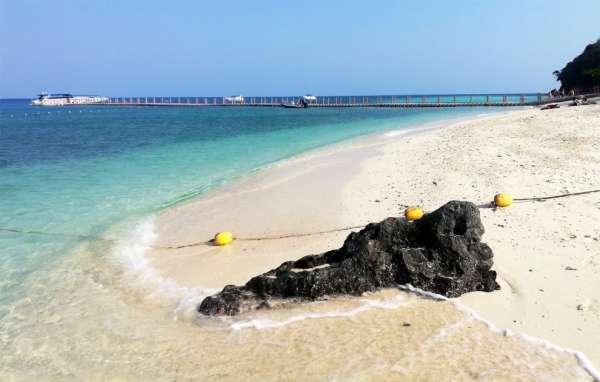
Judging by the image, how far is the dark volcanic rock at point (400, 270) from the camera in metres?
6.11

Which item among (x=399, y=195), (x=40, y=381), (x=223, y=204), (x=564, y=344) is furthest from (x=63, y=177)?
(x=564, y=344)

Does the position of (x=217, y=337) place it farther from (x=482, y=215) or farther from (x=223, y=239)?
(x=482, y=215)

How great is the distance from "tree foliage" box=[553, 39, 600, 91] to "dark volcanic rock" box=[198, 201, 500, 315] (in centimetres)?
5720

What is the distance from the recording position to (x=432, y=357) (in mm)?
4785

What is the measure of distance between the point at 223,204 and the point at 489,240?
23.4 feet

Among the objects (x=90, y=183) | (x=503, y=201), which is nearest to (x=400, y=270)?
(x=503, y=201)

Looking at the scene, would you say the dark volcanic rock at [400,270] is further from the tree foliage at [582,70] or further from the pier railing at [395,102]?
the tree foliage at [582,70]

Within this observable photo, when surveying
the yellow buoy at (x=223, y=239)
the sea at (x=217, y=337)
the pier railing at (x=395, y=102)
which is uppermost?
the pier railing at (x=395, y=102)

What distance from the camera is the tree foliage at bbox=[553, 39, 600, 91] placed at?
55.6 meters

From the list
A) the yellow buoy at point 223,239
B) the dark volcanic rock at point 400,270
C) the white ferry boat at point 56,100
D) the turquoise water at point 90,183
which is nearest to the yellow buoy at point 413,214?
the dark volcanic rock at point 400,270

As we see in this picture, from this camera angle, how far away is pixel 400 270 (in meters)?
6.31

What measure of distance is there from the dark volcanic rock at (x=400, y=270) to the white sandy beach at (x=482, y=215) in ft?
1.19

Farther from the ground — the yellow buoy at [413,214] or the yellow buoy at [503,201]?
the yellow buoy at [503,201]

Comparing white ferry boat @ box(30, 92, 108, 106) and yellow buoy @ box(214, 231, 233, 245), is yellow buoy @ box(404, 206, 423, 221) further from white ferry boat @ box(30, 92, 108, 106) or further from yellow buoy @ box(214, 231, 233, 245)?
white ferry boat @ box(30, 92, 108, 106)
